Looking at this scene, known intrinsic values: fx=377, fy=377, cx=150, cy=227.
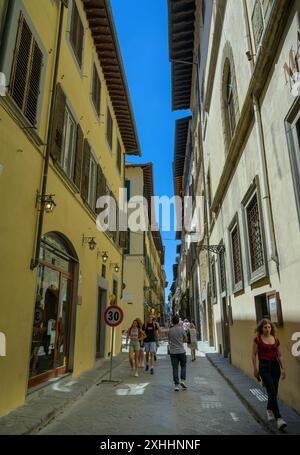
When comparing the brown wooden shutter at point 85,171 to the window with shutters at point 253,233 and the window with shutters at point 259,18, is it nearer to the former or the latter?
the window with shutters at point 253,233

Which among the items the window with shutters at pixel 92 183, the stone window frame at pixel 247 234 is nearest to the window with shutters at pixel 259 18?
the stone window frame at pixel 247 234

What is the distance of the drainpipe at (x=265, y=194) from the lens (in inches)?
288

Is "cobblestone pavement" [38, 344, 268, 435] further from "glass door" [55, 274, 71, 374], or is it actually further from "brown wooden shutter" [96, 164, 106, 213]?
"brown wooden shutter" [96, 164, 106, 213]

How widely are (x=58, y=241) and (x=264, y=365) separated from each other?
5894mm

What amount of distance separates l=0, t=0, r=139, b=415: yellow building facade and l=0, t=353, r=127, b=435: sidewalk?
0.24 meters

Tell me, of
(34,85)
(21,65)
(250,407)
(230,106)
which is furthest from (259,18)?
(250,407)

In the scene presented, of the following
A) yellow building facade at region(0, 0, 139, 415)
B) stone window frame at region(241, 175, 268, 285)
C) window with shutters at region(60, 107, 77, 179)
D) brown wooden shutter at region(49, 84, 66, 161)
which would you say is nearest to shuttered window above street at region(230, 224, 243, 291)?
stone window frame at region(241, 175, 268, 285)

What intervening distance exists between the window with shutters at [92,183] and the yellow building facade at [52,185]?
0.04 m

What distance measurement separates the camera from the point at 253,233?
31.8 ft

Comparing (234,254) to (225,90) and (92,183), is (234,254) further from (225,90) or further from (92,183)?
(225,90)

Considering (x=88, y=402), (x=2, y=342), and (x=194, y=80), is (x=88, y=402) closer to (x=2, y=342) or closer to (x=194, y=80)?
(x=2, y=342)

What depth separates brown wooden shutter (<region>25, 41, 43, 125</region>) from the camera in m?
7.36

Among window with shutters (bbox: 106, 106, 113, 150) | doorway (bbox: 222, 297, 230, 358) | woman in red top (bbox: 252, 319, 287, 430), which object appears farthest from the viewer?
window with shutters (bbox: 106, 106, 113, 150)
